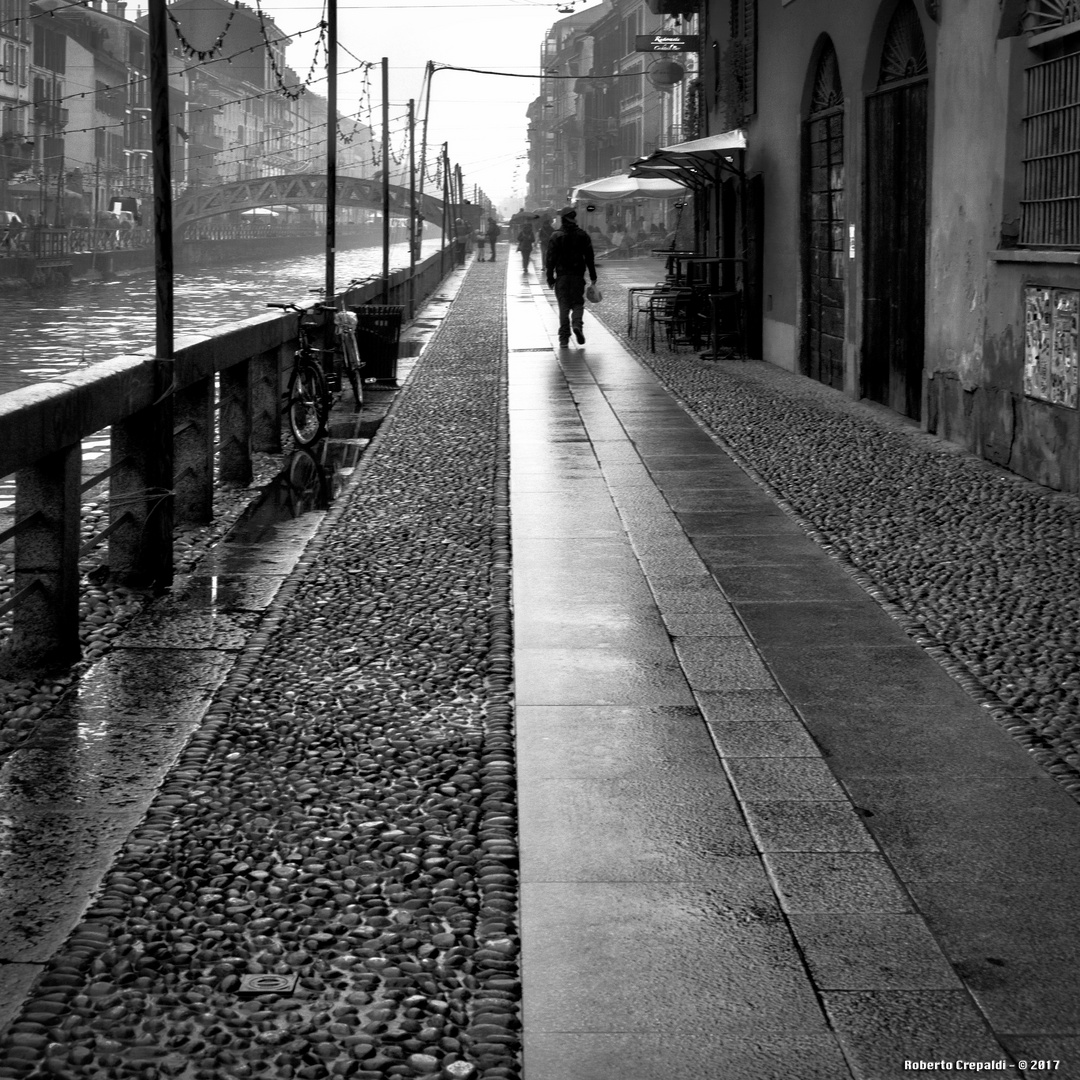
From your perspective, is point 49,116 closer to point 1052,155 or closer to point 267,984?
→ point 1052,155

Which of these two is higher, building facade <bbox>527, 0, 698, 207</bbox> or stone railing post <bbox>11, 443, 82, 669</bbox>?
building facade <bbox>527, 0, 698, 207</bbox>

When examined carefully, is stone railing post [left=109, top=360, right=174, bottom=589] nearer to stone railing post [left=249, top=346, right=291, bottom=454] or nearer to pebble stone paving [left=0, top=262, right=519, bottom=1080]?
pebble stone paving [left=0, top=262, right=519, bottom=1080]

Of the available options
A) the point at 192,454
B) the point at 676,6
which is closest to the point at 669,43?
the point at 676,6

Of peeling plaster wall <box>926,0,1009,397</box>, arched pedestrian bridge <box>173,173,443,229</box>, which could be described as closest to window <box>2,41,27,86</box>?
arched pedestrian bridge <box>173,173,443,229</box>

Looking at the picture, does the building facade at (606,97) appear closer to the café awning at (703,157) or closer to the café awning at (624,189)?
the café awning at (624,189)

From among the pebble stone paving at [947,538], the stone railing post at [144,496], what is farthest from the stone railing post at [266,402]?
the stone railing post at [144,496]

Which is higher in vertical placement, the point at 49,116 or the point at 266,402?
the point at 49,116

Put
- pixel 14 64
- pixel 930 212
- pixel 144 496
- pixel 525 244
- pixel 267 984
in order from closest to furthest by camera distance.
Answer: pixel 267 984, pixel 144 496, pixel 930 212, pixel 525 244, pixel 14 64

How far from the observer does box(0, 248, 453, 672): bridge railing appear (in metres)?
5.48

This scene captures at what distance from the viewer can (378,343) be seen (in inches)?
592

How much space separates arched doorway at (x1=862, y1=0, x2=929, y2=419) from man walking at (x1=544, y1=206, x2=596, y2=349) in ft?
17.7

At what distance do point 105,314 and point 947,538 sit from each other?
38189 mm

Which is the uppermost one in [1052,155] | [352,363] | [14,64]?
[14,64]

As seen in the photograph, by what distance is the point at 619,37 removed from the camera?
82938mm
